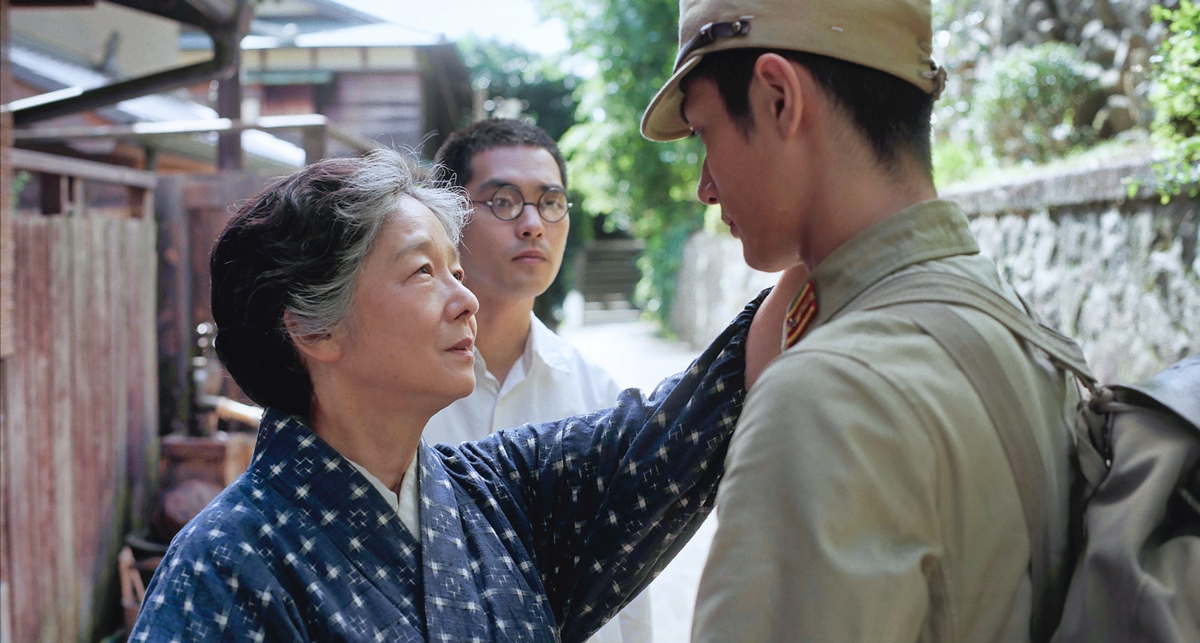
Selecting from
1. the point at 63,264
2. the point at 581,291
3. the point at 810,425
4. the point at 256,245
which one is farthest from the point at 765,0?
the point at 581,291

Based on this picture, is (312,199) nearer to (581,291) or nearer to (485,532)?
(485,532)

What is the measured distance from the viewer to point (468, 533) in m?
1.66

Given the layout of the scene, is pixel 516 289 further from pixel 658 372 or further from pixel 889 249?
pixel 658 372

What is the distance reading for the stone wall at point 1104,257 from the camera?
4.32 metres

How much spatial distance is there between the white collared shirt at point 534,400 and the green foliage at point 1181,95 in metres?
2.39

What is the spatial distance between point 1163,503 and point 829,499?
1.15 feet

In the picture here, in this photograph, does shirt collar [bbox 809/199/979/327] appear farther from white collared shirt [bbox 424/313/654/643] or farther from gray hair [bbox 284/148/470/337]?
white collared shirt [bbox 424/313/654/643]

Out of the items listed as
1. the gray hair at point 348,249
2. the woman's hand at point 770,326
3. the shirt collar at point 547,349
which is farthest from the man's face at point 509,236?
the woman's hand at point 770,326

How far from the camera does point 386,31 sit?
11156 mm

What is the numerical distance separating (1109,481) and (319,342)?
3.98 ft

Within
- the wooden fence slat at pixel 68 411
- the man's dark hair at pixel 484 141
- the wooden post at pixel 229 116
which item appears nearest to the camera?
the man's dark hair at pixel 484 141

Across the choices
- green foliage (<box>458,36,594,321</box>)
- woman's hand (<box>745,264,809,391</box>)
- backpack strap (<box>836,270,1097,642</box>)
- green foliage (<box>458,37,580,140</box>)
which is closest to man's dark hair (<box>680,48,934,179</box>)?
backpack strap (<box>836,270,1097,642</box>)

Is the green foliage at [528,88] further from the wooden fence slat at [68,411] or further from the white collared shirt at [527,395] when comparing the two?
the white collared shirt at [527,395]

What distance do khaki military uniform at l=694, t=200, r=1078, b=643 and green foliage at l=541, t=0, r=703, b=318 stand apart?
14.1 m
